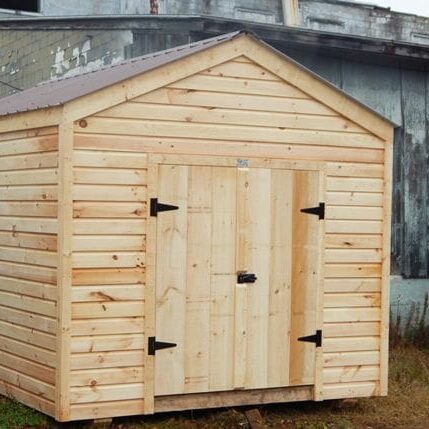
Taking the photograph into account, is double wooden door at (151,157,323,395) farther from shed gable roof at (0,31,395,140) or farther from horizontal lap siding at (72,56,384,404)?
shed gable roof at (0,31,395,140)

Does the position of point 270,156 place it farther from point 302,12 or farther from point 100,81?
point 302,12

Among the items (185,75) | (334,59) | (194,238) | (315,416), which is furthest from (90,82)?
(334,59)

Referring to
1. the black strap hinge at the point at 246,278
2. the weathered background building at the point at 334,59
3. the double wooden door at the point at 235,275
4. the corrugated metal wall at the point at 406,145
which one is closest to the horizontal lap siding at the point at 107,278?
the double wooden door at the point at 235,275

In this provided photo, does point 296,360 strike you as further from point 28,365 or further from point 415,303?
point 415,303

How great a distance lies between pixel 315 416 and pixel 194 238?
6.27 ft

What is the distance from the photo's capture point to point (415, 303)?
37.9 ft

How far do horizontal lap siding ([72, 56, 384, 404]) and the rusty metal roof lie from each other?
20cm

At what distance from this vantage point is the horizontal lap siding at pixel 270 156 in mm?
6984

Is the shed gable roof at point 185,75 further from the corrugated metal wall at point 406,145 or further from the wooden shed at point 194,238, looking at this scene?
the corrugated metal wall at point 406,145

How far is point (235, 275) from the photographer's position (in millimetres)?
7410

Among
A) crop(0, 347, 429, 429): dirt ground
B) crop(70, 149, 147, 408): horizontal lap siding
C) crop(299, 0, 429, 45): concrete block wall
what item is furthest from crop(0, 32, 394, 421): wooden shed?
crop(299, 0, 429, 45): concrete block wall

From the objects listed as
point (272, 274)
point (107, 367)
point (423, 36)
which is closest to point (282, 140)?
point (272, 274)

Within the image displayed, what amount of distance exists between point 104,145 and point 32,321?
4.91 ft

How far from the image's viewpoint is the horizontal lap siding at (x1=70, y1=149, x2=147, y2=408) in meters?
6.87
